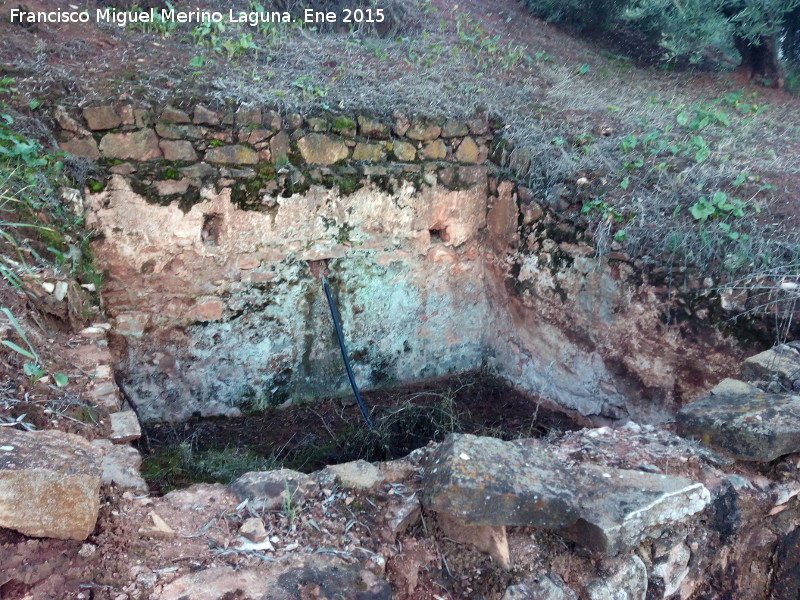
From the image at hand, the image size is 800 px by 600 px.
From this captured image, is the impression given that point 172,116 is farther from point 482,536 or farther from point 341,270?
point 482,536

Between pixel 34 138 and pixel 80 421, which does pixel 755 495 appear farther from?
pixel 34 138

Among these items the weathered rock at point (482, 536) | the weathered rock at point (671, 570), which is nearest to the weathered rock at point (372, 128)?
the weathered rock at point (482, 536)

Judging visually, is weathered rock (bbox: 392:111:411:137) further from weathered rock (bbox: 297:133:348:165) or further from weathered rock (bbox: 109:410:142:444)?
weathered rock (bbox: 109:410:142:444)

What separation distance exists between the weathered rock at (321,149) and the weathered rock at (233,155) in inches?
11.9

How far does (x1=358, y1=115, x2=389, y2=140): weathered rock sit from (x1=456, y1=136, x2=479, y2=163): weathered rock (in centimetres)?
56

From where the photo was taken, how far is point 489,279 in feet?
14.3

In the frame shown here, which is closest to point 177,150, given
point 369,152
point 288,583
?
point 369,152

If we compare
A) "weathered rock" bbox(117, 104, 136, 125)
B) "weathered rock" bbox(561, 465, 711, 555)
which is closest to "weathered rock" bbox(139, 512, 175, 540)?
"weathered rock" bbox(561, 465, 711, 555)

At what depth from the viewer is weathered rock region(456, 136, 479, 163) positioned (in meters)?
→ 4.06

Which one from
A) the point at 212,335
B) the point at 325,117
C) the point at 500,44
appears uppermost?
the point at 500,44

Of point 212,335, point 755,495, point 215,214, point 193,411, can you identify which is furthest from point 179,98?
point 755,495

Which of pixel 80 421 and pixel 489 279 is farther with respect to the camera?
pixel 489 279

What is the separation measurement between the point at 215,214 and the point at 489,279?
2035mm

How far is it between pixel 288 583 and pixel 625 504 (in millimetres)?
1094
